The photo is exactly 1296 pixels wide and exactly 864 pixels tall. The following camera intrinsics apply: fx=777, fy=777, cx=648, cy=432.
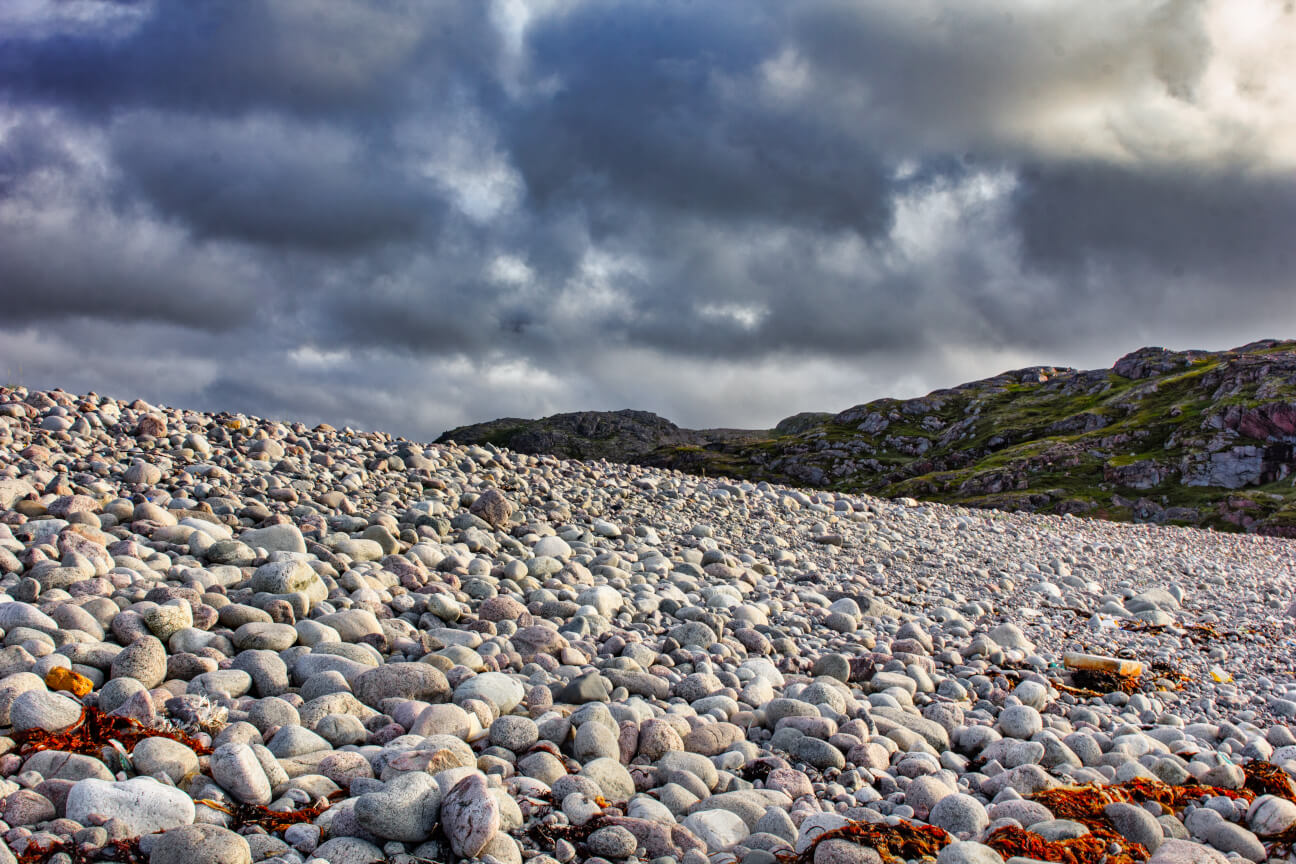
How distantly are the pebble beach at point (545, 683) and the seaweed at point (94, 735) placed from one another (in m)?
0.03

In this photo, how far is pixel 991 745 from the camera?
20.1 ft

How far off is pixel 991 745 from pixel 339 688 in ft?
16.4

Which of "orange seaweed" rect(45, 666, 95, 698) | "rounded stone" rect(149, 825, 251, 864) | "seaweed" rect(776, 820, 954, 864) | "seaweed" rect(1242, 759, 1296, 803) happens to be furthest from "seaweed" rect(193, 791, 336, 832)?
"seaweed" rect(1242, 759, 1296, 803)

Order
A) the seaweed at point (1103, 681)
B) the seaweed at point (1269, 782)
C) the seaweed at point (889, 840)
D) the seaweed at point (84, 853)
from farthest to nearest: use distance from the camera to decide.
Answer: the seaweed at point (1103, 681) → the seaweed at point (1269, 782) → the seaweed at point (889, 840) → the seaweed at point (84, 853)

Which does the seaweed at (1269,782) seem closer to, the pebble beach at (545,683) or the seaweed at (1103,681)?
the pebble beach at (545,683)

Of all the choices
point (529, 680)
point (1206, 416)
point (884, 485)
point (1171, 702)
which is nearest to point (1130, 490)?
point (1206, 416)

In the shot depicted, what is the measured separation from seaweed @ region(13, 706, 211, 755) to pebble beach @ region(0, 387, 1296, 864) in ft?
0.08

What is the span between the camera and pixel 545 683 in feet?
21.1

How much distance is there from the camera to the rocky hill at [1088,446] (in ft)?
244

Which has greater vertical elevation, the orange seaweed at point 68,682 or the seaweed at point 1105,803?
the orange seaweed at point 68,682

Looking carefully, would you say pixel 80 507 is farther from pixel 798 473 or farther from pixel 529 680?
pixel 798 473

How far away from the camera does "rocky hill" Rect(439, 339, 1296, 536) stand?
74.4 m

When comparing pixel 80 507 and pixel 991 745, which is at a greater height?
pixel 80 507

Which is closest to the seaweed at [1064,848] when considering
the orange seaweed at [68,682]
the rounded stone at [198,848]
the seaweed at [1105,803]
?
the seaweed at [1105,803]
